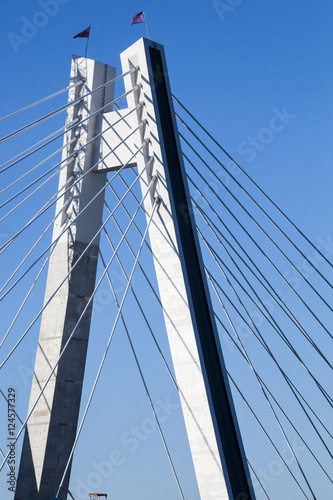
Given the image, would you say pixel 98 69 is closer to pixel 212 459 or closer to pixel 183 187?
pixel 183 187

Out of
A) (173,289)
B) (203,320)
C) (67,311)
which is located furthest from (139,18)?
(203,320)

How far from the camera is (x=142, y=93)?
15.5m

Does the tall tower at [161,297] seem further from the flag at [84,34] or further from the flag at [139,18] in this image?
the flag at [139,18]

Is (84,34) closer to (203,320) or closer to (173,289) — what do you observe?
(173,289)

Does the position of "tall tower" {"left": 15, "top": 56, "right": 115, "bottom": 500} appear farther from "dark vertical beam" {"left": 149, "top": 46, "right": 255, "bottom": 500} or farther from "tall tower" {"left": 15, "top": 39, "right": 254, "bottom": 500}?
"dark vertical beam" {"left": 149, "top": 46, "right": 255, "bottom": 500}

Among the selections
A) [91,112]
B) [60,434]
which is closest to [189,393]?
[60,434]

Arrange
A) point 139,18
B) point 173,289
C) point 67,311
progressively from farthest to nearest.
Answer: point 139,18 → point 67,311 → point 173,289

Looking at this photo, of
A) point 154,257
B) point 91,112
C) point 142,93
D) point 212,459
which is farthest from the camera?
point 91,112

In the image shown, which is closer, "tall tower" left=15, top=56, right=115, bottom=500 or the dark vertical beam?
the dark vertical beam

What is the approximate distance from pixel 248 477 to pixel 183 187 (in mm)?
5391

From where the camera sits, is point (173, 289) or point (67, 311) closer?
point (173, 289)

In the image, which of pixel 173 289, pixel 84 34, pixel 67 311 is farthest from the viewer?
pixel 84 34

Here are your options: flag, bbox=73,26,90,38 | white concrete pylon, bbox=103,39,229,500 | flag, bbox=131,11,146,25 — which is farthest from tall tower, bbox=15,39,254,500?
flag, bbox=131,11,146,25

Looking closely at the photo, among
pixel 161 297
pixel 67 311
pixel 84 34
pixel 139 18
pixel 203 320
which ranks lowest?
pixel 203 320
